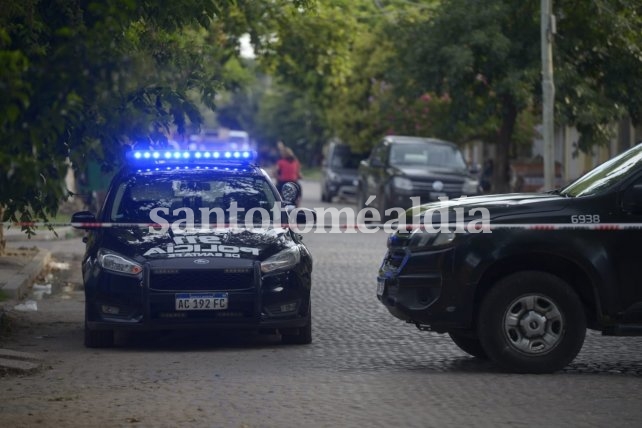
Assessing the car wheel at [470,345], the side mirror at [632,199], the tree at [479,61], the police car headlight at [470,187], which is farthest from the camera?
the tree at [479,61]

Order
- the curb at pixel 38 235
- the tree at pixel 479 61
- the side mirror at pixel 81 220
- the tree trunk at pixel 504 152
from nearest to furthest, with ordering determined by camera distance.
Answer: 1. the side mirror at pixel 81 220
2. the curb at pixel 38 235
3. the tree at pixel 479 61
4. the tree trunk at pixel 504 152

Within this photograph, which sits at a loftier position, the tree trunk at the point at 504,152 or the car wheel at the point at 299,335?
the tree trunk at the point at 504,152

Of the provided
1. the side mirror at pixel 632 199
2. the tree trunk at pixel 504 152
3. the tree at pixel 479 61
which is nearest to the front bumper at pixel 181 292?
the side mirror at pixel 632 199

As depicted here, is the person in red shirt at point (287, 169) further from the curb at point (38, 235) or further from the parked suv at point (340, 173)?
the parked suv at point (340, 173)

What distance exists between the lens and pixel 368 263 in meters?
22.0

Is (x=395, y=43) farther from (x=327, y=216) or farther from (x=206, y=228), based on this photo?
(x=206, y=228)

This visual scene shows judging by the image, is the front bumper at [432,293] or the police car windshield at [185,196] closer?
the front bumper at [432,293]

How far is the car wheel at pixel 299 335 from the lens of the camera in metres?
12.7

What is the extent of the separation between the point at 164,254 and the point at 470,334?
2.70m

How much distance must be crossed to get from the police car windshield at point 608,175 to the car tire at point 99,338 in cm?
403

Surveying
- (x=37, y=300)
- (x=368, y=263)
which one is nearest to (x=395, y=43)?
(x=368, y=263)

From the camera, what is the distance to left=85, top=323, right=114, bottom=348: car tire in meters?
12.4

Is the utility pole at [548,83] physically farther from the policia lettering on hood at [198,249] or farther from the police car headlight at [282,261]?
the policia lettering on hood at [198,249]

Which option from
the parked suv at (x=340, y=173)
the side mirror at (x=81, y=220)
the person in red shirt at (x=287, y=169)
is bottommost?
the side mirror at (x=81, y=220)
